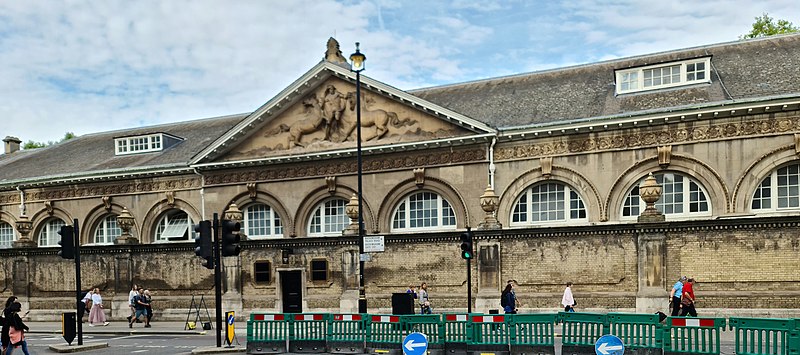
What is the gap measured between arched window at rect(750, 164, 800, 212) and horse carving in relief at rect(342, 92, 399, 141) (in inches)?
475

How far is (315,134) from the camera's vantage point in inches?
1133

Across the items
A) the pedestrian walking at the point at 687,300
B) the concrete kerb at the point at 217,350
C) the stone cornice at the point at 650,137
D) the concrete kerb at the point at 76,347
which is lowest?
the concrete kerb at the point at 76,347

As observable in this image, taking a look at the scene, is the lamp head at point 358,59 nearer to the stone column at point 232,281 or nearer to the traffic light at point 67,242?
the traffic light at point 67,242

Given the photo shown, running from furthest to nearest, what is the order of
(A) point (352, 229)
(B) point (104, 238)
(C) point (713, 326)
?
(B) point (104, 238) → (A) point (352, 229) → (C) point (713, 326)

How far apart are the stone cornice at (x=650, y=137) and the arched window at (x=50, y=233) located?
20.6 metres

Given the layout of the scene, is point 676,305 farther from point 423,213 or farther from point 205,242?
point 205,242

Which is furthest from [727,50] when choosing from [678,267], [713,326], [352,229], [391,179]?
[713,326]

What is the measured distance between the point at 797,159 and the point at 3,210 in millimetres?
32456

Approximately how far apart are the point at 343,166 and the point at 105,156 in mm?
14260

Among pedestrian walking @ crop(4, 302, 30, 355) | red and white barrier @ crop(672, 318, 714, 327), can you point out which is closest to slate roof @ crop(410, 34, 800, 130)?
red and white barrier @ crop(672, 318, 714, 327)

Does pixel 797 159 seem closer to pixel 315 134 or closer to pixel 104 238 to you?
pixel 315 134

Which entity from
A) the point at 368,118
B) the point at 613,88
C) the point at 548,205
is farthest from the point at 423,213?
the point at 613,88

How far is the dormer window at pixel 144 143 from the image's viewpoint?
34.6m

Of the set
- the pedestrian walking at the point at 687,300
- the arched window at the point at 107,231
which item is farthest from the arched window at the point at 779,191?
the arched window at the point at 107,231
